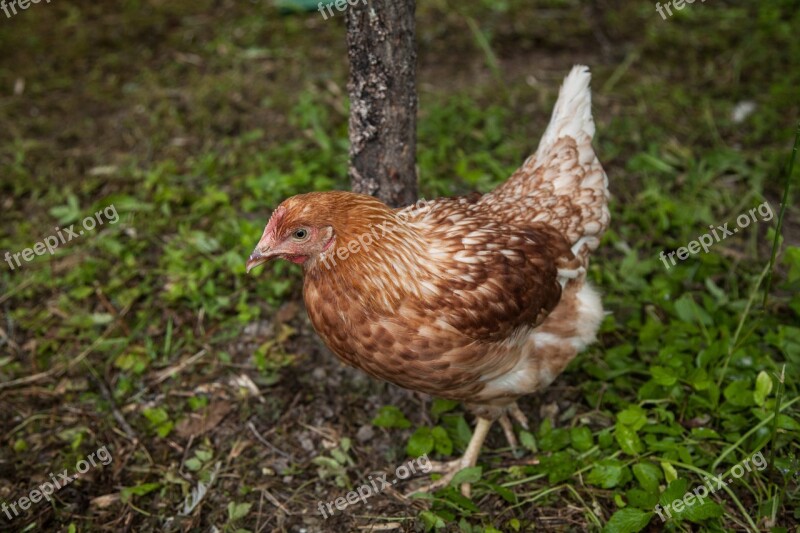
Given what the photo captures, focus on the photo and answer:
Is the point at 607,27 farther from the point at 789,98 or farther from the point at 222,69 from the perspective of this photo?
the point at 222,69

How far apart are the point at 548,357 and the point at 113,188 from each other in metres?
3.13

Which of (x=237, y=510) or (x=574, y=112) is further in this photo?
(x=574, y=112)

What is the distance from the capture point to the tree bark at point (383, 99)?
2.71 metres

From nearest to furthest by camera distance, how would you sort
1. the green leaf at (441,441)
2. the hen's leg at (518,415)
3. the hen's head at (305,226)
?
the hen's head at (305,226) → the green leaf at (441,441) → the hen's leg at (518,415)

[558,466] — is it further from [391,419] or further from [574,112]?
[574,112]

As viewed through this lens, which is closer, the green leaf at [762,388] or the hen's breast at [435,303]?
the hen's breast at [435,303]

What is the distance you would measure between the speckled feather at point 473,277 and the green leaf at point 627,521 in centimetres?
61

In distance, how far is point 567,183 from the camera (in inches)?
116

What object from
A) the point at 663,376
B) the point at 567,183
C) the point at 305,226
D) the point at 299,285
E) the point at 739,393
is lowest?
the point at 739,393

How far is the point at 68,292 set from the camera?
369 cm

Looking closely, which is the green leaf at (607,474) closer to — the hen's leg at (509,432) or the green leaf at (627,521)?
the green leaf at (627,521)

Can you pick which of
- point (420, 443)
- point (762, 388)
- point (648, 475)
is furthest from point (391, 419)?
point (762, 388)

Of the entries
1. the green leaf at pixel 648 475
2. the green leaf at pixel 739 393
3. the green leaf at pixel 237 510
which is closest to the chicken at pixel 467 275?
the green leaf at pixel 648 475

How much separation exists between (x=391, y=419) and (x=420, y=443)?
18 centimetres
